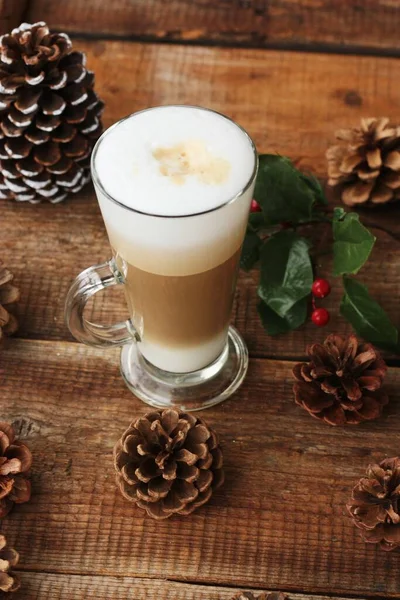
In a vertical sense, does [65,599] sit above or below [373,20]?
below

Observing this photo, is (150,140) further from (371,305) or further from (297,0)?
(297,0)

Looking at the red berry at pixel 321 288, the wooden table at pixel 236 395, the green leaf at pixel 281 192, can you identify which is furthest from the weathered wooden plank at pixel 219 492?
the green leaf at pixel 281 192

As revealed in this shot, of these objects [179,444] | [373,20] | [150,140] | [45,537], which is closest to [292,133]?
[373,20]

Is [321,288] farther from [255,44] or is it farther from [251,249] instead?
[255,44]

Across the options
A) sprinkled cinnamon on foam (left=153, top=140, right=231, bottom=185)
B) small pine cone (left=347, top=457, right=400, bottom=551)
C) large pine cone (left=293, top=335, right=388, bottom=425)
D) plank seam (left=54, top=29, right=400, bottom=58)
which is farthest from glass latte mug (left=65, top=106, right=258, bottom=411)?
plank seam (left=54, top=29, right=400, bottom=58)

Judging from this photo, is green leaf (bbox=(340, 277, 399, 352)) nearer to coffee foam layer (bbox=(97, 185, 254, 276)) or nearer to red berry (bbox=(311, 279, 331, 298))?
red berry (bbox=(311, 279, 331, 298))
